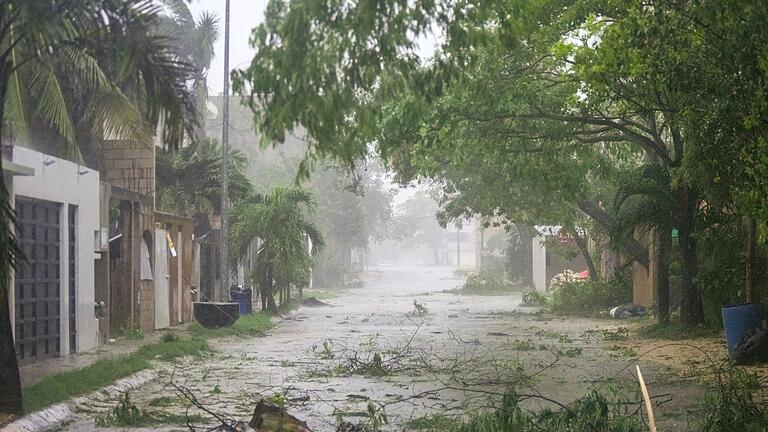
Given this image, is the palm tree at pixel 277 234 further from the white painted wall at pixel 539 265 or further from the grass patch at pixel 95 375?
the white painted wall at pixel 539 265

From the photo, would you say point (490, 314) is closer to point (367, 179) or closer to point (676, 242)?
point (676, 242)

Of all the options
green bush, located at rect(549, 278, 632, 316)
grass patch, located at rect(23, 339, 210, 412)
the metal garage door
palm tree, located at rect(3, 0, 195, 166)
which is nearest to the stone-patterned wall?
grass patch, located at rect(23, 339, 210, 412)

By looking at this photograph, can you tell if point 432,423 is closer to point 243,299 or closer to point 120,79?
point 120,79

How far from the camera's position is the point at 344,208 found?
79.6m

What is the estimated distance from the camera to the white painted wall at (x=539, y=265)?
5856 centimetres

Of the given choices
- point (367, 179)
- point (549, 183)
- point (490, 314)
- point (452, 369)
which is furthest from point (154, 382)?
point (367, 179)

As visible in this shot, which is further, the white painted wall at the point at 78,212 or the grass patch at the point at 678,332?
the grass patch at the point at 678,332

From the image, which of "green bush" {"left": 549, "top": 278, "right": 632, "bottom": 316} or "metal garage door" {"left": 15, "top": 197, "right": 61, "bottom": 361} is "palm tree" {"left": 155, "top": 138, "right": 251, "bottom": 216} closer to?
"green bush" {"left": 549, "top": 278, "right": 632, "bottom": 316}

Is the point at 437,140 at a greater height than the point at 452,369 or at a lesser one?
greater

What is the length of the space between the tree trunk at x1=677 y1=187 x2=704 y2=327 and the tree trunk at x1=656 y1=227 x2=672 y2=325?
0.43 m

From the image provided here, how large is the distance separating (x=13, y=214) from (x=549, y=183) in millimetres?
16172

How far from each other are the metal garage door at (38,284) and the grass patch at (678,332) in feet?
41.0

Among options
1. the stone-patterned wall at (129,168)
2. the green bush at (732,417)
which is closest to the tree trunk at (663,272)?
the stone-patterned wall at (129,168)

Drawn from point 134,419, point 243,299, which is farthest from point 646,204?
point 243,299
